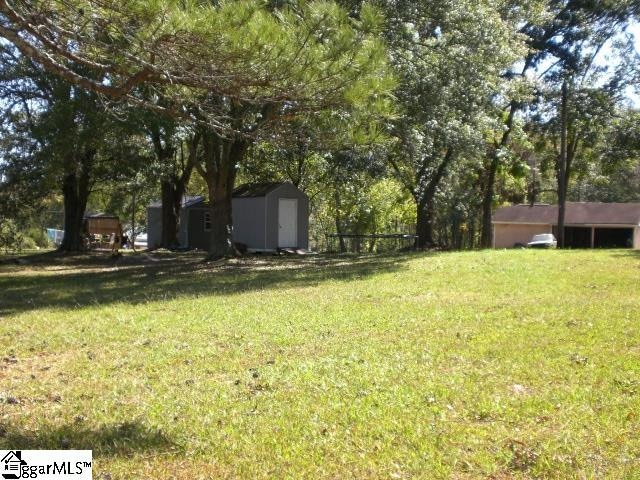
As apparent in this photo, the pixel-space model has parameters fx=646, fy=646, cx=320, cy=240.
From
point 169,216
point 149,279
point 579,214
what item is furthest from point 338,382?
point 579,214

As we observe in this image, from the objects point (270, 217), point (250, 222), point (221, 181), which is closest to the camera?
point (221, 181)

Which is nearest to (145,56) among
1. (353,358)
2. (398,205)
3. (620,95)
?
(353,358)

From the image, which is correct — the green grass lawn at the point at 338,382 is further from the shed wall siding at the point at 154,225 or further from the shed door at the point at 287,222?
the shed wall siding at the point at 154,225

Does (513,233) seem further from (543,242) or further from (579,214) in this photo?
(543,242)

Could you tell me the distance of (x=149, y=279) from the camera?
15.2m

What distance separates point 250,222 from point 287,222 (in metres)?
1.40

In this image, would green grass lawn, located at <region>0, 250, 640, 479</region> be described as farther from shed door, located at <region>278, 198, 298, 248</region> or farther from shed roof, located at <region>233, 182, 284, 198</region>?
shed roof, located at <region>233, 182, 284, 198</region>

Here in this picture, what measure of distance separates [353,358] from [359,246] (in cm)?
2944

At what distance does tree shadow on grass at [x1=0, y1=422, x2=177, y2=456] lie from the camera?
4.12m

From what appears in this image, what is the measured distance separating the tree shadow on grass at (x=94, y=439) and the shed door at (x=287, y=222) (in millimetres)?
19517

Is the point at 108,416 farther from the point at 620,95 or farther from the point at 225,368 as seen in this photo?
the point at 620,95

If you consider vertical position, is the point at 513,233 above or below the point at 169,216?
below

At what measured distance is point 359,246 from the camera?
35.7m

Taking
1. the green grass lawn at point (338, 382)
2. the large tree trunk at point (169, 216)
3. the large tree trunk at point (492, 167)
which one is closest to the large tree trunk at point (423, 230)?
the large tree trunk at point (492, 167)
